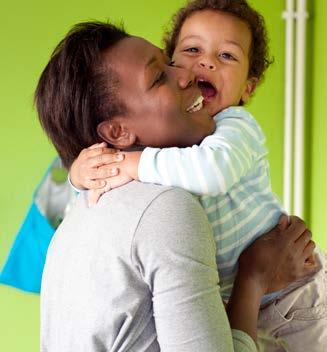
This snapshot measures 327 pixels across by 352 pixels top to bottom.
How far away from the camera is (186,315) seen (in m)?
0.73

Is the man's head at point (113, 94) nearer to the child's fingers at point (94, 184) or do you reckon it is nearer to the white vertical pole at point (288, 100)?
the child's fingers at point (94, 184)

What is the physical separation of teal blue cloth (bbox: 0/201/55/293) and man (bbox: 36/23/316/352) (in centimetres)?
125

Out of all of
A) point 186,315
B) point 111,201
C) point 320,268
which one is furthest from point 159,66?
point 320,268

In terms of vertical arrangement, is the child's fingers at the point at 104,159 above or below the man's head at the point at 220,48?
below

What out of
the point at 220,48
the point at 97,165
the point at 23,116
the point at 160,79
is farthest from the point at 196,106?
the point at 23,116

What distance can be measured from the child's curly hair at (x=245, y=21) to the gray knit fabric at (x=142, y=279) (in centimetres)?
56

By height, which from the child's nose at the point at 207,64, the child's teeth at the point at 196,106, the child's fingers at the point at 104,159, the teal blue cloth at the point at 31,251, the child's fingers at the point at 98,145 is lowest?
the teal blue cloth at the point at 31,251

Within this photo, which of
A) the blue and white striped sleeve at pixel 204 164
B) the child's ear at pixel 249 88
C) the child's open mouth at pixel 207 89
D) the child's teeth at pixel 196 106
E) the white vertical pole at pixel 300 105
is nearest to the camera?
the blue and white striped sleeve at pixel 204 164

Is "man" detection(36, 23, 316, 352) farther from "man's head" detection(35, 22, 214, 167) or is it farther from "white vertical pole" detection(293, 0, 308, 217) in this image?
"white vertical pole" detection(293, 0, 308, 217)

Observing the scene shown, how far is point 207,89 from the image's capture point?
117 cm

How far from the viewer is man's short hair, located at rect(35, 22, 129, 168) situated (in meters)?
0.88

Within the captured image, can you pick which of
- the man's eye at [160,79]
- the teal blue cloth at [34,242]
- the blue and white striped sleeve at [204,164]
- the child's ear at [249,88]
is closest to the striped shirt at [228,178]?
the blue and white striped sleeve at [204,164]

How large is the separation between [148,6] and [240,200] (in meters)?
1.56

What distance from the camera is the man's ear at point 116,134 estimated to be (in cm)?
90
